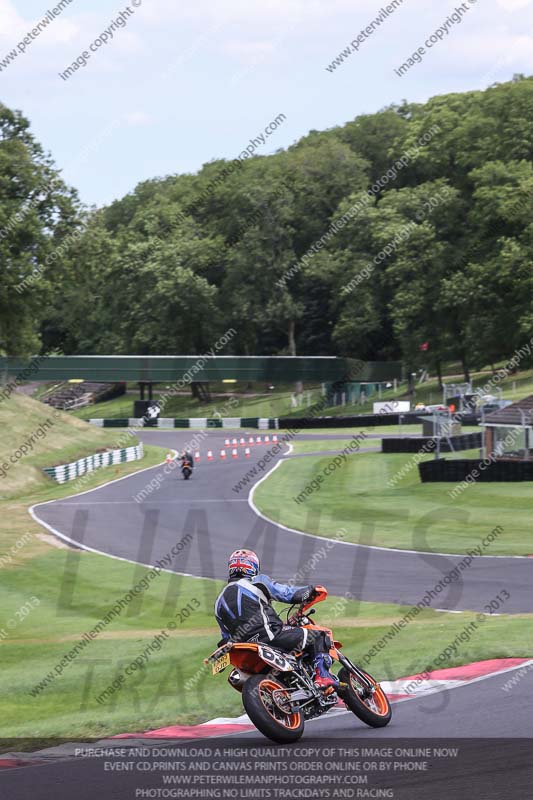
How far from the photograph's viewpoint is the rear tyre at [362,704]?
9.27 meters

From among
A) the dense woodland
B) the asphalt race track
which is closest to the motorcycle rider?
the asphalt race track

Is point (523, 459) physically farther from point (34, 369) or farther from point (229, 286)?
point (229, 286)

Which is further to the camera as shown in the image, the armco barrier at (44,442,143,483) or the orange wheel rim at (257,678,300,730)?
the armco barrier at (44,442,143,483)

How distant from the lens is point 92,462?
167ft

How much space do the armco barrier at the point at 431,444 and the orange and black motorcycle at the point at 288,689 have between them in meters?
33.5

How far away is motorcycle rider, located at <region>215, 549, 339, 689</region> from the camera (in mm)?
9203

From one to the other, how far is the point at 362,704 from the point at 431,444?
38273 mm

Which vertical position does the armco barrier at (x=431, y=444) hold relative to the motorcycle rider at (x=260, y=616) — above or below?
below

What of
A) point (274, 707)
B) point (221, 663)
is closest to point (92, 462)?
point (221, 663)

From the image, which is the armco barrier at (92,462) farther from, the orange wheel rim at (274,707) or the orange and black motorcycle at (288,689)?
the orange wheel rim at (274,707)

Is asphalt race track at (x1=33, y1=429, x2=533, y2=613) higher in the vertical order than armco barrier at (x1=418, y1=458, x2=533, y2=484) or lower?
lower

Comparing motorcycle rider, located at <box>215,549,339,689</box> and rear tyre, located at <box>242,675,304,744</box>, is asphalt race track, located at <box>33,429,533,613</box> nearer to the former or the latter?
motorcycle rider, located at <box>215,549,339,689</box>

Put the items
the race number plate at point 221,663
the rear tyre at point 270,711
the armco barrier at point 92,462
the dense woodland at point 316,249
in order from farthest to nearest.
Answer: the dense woodland at point 316,249
the armco barrier at point 92,462
the race number plate at point 221,663
the rear tyre at point 270,711

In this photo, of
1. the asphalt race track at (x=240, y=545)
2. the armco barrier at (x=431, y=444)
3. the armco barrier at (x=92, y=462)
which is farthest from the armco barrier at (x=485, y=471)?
the armco barrier at (x=92, y=462)
